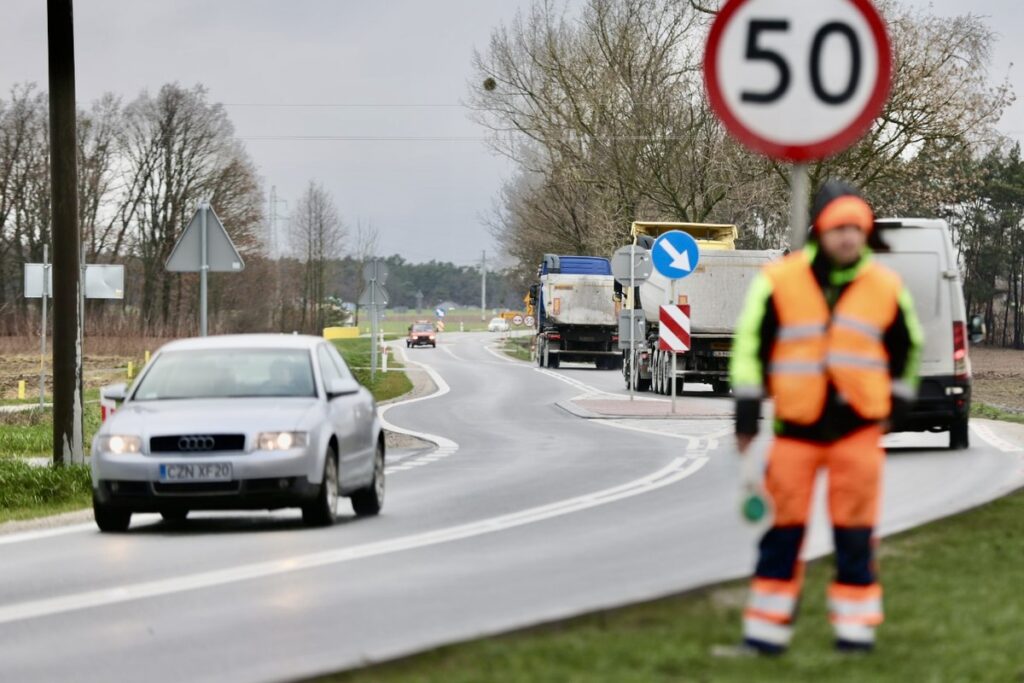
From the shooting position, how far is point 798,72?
24.3 ft

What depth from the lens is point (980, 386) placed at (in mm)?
55562

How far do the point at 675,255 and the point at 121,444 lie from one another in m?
18.0

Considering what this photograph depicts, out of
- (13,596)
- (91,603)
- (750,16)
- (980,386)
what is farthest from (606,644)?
(980,386)

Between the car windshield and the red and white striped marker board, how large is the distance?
1875 centimetres

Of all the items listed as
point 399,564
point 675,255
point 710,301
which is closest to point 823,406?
point 399,564

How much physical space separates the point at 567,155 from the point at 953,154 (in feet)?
58.0

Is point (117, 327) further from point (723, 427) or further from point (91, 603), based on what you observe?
point (91, 603)

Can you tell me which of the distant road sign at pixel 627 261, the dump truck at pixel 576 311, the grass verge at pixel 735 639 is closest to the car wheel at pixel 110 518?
the grass verge at pixel 735 639

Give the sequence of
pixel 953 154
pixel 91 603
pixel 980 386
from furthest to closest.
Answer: pixel 980 386, pixel 953 154, pixel 91 603

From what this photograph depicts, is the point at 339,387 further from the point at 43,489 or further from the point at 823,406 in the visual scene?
the point at 823,406

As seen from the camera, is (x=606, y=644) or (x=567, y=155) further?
(x=567, y=155)

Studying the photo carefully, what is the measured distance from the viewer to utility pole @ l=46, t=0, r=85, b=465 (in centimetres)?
2019

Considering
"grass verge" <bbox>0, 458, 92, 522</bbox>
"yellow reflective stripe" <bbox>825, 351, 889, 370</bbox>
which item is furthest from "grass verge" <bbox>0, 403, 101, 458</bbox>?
"yellow reflective stripe" <bbox>825, 351, 889, 370</bbox>

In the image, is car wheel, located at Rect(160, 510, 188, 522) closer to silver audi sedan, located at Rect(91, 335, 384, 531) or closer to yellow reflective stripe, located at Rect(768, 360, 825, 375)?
silver audi sedan, located at Rect(91, 335, 384, 531)
